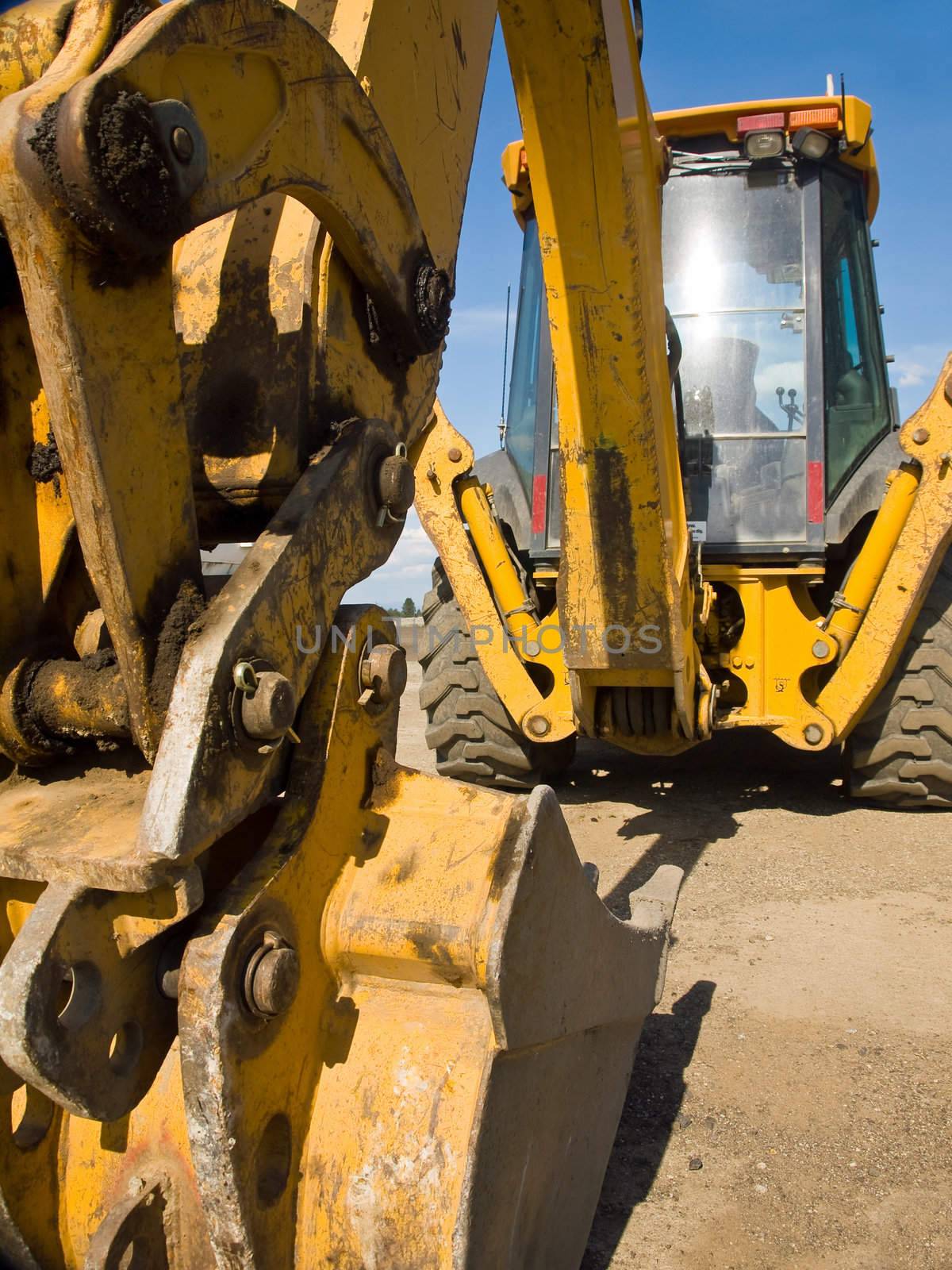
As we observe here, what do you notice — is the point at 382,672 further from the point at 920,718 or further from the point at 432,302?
the point at 920,718

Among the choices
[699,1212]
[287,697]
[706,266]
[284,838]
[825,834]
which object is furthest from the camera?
[706,266]

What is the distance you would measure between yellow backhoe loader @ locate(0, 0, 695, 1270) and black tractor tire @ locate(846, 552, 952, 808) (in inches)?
112

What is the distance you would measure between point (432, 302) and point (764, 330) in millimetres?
3158

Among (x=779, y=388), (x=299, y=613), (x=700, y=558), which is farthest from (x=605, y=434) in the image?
(x=299, y=613)

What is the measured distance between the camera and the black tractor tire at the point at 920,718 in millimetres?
Answer: 4234

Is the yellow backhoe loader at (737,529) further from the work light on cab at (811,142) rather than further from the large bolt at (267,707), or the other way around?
the large bolt at (267,707)

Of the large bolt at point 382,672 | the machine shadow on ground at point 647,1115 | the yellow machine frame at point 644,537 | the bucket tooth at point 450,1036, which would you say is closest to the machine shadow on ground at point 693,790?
the yellow machine frame at point 644,537

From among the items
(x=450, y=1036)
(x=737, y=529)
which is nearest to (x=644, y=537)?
(x=737, y=529)

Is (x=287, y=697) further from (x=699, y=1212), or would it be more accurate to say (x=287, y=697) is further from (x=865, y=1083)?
(x=865, y=1083)

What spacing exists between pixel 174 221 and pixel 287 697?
1.91ft

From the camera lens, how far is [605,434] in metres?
3.19

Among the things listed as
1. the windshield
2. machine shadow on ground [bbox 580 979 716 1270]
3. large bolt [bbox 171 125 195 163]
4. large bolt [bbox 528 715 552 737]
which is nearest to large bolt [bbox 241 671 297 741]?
large bolt [bbox 171 125 195 163]

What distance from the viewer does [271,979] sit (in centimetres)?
131

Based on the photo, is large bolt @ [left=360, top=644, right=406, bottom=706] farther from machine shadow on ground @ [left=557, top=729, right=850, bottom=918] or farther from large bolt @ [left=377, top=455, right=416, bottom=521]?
machine shadow on ground @ [left=557, top=729, right=850, bottom=918]
